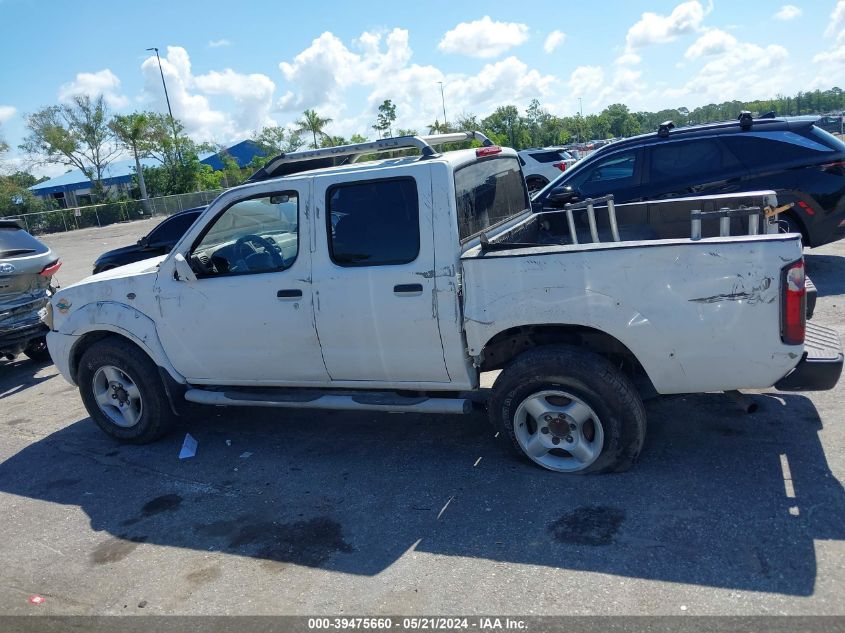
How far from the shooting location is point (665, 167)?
8.66m

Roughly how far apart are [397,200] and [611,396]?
1803 millimetres

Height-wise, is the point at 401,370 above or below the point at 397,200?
below

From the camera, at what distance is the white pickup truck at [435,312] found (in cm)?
380

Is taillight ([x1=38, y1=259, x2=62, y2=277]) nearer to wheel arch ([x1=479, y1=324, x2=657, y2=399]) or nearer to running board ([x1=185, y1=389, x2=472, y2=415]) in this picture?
running board ([x1=185, y1=389, x2=472, y2=415])

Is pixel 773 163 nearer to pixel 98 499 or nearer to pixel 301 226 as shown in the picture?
pixel 301 226

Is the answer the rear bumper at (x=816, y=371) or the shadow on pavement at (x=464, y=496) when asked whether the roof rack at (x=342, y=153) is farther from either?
the rear bumper at (x=816, y=371)

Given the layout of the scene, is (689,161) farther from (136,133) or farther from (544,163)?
(136,133)

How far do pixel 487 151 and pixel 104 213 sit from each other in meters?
44.0

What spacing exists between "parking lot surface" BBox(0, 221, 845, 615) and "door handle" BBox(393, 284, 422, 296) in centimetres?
121

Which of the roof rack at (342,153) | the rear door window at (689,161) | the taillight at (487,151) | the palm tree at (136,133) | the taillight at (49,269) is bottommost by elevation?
the taillight at (49,269)

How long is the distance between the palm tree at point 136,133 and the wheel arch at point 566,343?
165 ft

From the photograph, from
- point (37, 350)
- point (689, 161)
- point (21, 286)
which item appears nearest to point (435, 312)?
point (689, 161)

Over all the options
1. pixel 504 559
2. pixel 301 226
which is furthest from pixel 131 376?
pixel 504 559

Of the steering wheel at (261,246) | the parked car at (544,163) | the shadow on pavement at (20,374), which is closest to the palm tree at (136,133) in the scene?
the parked car at (544,163)
